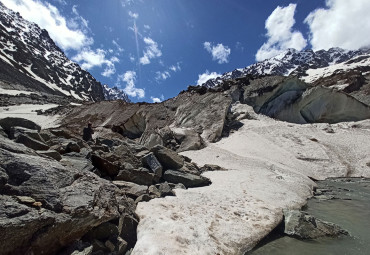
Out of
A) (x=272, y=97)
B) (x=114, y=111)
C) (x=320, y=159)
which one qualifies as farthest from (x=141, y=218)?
(x=272, y=97)

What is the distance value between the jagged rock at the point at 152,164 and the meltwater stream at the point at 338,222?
6.35 meters

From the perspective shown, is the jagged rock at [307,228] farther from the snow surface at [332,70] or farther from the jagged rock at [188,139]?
the snow surface at [332,70]

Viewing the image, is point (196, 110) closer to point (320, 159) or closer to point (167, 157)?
point (320, 159)

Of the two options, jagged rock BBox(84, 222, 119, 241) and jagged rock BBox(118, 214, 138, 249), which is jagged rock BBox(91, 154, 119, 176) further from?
jagged rock BBox(84, 222, 119, 241)

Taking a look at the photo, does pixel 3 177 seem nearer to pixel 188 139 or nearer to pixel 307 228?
pixel 307 228

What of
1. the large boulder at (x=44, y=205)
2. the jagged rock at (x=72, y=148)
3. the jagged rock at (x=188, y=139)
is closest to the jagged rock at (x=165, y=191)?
the large boulder at (x=44, y=205)

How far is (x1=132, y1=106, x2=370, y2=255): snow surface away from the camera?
7.43 meters

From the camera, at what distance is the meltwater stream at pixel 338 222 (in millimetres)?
7672

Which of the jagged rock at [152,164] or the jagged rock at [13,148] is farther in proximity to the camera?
the jagged rock at [152,164]

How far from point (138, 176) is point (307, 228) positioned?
7.14 m

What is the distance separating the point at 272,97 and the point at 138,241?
38.4 metres

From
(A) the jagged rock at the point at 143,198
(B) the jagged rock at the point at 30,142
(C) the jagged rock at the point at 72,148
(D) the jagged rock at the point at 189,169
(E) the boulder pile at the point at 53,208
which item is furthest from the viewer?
(D) the jagged rock at the point at 189,169

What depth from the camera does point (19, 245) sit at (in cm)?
491

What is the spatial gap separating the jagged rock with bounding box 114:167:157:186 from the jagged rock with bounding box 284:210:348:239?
6.06 m
